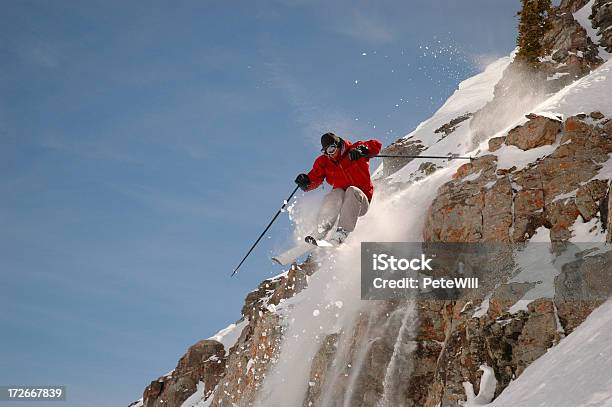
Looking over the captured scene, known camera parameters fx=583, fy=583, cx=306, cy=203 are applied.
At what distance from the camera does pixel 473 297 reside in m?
13.5

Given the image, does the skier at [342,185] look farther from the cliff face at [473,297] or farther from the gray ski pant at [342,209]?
the cliff face at [473,297]

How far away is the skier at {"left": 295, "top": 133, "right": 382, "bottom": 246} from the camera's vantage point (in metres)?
13.1

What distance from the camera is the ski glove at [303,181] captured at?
544 inches

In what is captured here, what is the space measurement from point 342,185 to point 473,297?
3.98 m

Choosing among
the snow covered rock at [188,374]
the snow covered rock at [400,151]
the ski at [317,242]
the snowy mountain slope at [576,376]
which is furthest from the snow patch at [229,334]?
the snowy mountain slope at [576,376]

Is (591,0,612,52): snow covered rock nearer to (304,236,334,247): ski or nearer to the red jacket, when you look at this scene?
the red jacket

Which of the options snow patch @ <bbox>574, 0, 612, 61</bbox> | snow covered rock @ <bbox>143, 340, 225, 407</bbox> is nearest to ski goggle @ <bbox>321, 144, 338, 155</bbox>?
snow patch @ <bbox>574, 0, 612, 61</bbox>

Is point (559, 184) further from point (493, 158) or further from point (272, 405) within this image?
point (272, 405)

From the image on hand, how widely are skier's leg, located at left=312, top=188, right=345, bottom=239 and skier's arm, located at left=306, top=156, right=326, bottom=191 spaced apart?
2.03 feet

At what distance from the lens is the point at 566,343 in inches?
334

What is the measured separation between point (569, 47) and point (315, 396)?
71.5ft

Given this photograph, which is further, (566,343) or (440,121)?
(440,121)

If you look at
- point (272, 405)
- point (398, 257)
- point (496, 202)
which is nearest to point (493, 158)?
point (496, 202)

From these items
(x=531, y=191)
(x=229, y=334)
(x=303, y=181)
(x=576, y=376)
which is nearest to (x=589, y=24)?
(x=531, y=191)
